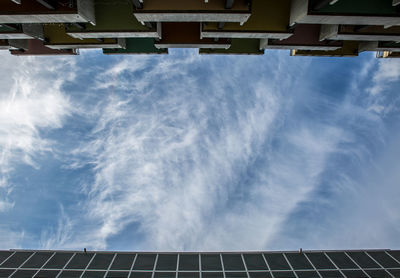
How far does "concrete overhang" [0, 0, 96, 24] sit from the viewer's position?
830 cm

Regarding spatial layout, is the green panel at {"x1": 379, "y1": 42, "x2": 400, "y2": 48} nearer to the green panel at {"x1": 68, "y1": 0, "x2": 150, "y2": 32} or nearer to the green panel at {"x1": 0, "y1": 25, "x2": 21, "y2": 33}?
the green panel at {"x1": 68, "y1": 0, "x2": 150, "y2": 32}

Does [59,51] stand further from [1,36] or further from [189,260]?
[189,260]

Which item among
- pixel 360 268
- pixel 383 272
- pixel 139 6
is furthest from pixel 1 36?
pixel 383 272

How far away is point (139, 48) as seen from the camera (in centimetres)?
1388

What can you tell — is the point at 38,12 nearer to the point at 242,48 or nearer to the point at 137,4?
the point at 137,4

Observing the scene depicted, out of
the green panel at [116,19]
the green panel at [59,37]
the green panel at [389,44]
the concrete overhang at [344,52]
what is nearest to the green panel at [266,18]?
the green panel at [116,19]

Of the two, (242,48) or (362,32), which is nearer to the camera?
(362,32)

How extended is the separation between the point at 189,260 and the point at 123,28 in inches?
754

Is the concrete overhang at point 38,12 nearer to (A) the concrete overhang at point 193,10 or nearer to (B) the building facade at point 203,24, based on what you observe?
(B) the building facade at point 203,24

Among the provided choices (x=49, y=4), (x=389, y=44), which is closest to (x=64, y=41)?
(x=49, y=4)

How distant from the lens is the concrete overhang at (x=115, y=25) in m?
9.97

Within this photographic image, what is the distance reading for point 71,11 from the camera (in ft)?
27.4

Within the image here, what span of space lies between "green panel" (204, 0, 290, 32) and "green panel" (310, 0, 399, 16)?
1620 millimetres

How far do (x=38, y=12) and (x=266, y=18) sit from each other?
9180 millimetres
